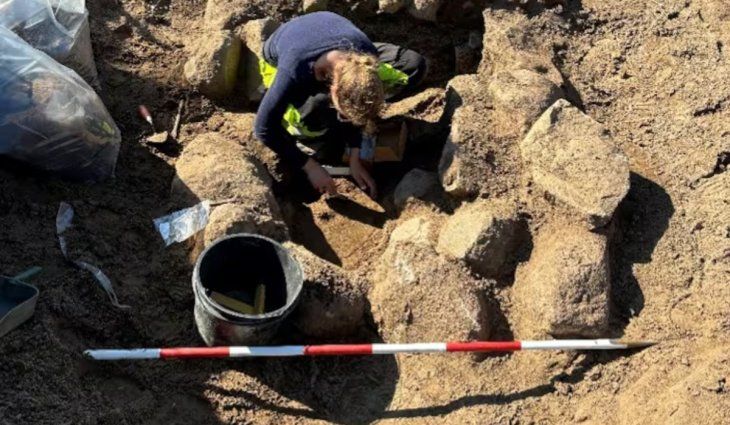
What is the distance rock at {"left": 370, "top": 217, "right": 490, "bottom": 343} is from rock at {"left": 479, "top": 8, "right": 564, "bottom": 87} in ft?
3.76

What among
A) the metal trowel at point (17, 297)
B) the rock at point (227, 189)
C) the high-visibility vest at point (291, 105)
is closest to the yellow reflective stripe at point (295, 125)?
the high-visibility vest at point (291, 105)

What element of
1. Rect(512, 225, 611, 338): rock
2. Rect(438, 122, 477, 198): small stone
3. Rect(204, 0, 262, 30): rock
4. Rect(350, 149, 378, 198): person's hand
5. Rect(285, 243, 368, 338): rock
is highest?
Rect(204, 0, 262, 30): rock

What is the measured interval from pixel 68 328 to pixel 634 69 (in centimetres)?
295

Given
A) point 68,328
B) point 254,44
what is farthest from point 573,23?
point 68,328

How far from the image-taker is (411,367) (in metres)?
3.08

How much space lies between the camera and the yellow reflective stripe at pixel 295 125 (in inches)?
147

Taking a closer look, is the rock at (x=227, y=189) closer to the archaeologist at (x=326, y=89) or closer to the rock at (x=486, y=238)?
the archaeologist at (x=326, y=89)

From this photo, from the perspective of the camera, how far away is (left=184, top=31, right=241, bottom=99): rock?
3.99 m

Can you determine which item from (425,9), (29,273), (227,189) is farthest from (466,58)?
(29,273)

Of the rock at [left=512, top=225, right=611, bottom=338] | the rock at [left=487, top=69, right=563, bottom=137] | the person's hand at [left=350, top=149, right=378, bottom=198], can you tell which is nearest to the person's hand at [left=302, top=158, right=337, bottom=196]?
the person's hand at [left=350, top=149, right=378, bottom=198]

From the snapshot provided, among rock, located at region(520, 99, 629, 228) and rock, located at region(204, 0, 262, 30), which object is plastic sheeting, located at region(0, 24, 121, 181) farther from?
rock, located at region(520, 99, 629, 228)

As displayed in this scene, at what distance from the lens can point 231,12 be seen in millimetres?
4203

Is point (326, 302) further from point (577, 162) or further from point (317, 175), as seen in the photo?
point (577, 162)

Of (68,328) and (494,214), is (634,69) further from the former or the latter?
(68,328)
